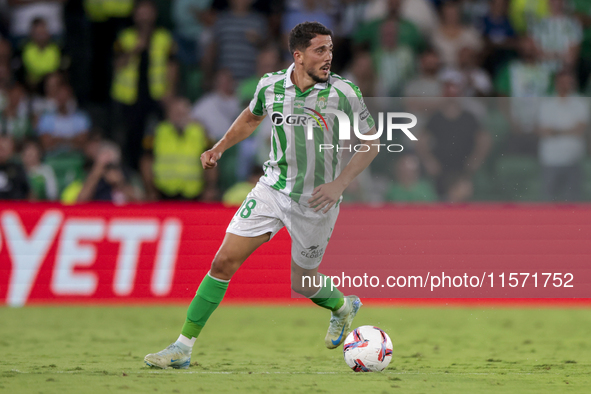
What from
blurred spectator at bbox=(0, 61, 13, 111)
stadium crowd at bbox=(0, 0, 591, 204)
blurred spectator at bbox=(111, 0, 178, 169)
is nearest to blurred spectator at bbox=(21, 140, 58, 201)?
stadium crowd at bbox=(0, 0, 591, 204)

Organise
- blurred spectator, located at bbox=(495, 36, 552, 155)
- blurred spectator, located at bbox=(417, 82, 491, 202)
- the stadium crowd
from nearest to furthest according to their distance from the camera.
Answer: blurred spectator, located at bbox=(417, 82, 491, 202), the stadium crowd, blurred spectator, located at bbox=(495, 36, 552, 155)

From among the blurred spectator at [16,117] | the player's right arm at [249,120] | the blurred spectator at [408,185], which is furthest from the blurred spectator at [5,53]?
the player's right arm at [249,120]

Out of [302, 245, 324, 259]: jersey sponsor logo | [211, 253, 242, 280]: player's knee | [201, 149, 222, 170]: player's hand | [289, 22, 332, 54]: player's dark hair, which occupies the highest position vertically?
[289, 22, 332, 54]: player's dark hair

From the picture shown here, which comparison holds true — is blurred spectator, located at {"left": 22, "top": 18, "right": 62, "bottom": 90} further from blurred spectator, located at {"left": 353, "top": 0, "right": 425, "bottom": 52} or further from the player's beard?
the player's beard

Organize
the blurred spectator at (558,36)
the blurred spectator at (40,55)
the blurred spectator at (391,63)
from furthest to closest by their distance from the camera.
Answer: the blurred spectator at (40,55) < the blurred spectator at (558,36) < the blurred spectator at (391,63)

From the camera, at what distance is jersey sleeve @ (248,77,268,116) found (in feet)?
18.8

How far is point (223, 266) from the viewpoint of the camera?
5.52 metres

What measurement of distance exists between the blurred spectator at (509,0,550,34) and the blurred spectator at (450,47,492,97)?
0.99 m

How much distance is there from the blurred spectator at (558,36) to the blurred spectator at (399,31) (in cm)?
163

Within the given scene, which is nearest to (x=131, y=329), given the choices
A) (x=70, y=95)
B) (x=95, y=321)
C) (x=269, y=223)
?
(x=95, y=321)

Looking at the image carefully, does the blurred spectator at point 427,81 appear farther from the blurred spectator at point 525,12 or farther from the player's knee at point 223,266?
the player's knee at point 223,266

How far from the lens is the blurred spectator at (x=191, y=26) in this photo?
12086 mm

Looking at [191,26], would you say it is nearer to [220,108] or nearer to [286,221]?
[220,108]

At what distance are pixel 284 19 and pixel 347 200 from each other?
3880 mm
